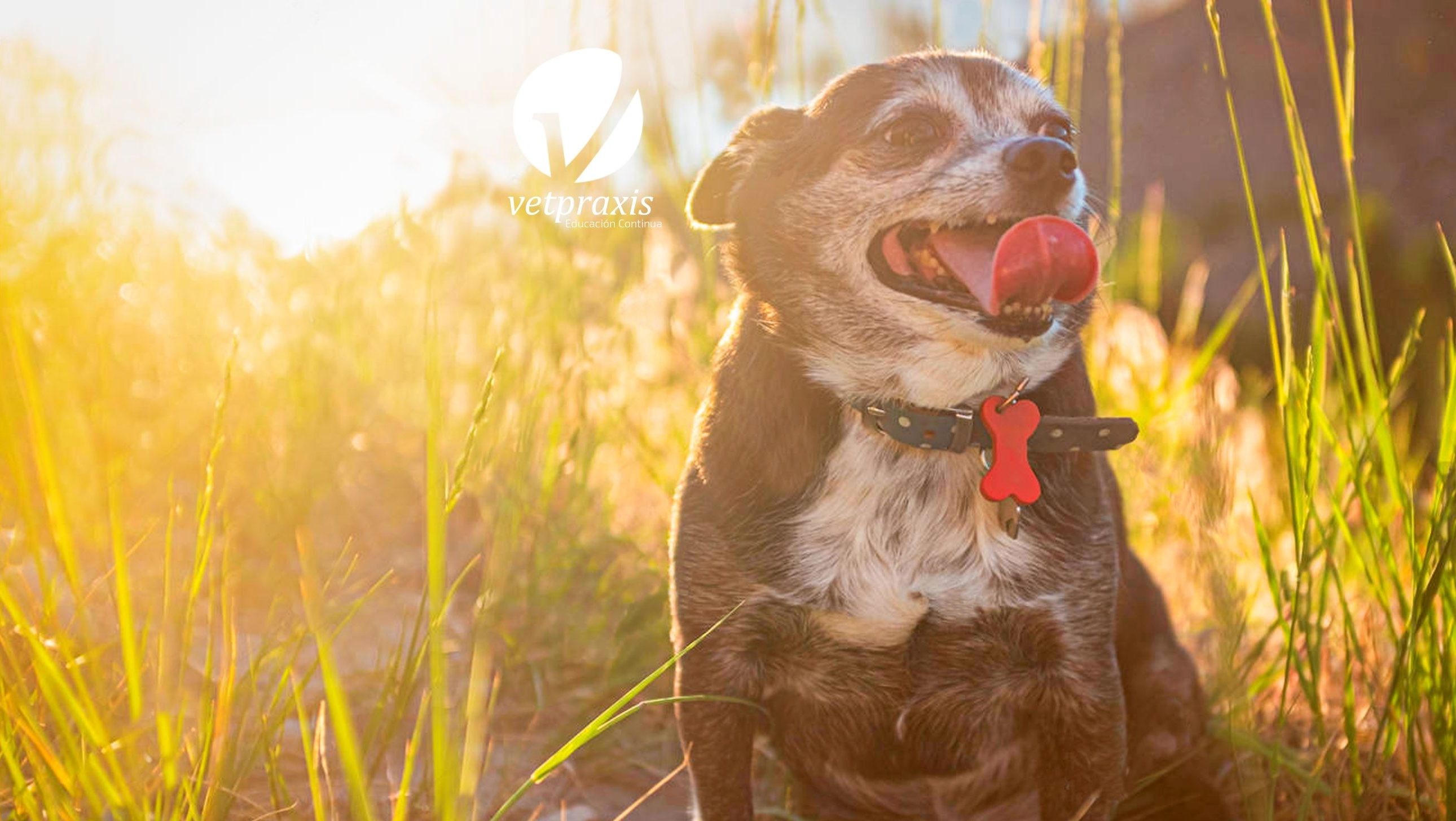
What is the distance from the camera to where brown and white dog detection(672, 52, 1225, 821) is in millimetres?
2021

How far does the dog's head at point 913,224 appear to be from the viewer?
1974 mm

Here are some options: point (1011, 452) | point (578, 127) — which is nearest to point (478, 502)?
point (578, 127)

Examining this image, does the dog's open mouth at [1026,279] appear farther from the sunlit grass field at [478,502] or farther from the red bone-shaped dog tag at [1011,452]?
the sunlit grass field at [478,502]

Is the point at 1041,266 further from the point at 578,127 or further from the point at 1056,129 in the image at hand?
the point at 578,127

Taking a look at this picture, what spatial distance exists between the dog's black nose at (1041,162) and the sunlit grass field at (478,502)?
0.34 meters

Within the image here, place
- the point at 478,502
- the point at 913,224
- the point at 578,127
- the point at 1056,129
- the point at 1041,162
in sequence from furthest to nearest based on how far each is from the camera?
1. the point at 478,502
2. the point at 578,127
3. the point at 1056,129
4. the point at 913,224
5. the point at 1041,162

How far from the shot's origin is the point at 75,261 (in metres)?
3.29

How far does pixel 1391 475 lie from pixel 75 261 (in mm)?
3479

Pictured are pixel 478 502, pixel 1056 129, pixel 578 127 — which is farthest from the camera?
pixel 478 502

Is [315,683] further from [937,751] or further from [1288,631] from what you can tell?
[1288,631]

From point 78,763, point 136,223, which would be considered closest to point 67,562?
point 78,763

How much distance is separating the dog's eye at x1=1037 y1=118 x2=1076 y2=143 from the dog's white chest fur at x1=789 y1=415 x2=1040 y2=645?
86 centimetres

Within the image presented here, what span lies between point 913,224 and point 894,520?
1.96 feet

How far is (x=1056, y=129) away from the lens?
2.50 m
